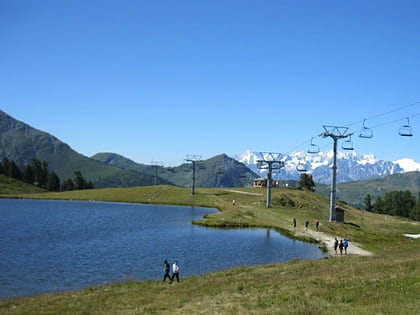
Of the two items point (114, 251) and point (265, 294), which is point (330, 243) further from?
point (265, 294)

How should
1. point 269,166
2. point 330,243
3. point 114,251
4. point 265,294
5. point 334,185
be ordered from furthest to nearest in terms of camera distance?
point 269,166 → point 334,185 → point 330,243 → point 114,251 → point 265,294

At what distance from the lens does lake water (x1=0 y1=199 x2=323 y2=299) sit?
50.3m

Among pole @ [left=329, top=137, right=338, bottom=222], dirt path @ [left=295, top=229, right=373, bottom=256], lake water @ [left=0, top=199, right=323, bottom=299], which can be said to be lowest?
lake water @ [left=0, top=199, right=323, bottom=299]

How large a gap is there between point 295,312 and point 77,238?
209ft

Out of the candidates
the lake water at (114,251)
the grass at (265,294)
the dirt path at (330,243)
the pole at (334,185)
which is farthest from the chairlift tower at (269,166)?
the grass at (265,294)

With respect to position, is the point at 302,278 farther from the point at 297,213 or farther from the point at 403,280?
the point at 297,213

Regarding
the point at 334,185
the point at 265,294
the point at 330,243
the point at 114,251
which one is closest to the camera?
the point at 265,294

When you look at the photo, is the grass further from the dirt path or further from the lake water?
the dirt path

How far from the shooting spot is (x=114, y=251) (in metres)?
69.1

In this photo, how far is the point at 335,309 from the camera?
27.7 metres

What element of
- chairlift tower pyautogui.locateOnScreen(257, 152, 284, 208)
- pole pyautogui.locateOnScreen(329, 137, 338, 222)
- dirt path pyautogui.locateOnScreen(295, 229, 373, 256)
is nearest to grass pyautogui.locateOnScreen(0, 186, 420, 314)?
dirt path pyautogui.locateOnScreen(295, 229, 373, 256)

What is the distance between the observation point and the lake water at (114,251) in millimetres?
50344

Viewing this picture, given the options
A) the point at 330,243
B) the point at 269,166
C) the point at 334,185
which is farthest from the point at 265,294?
the point at 269,166

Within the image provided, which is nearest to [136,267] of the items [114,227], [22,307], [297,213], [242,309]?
[22,307]
